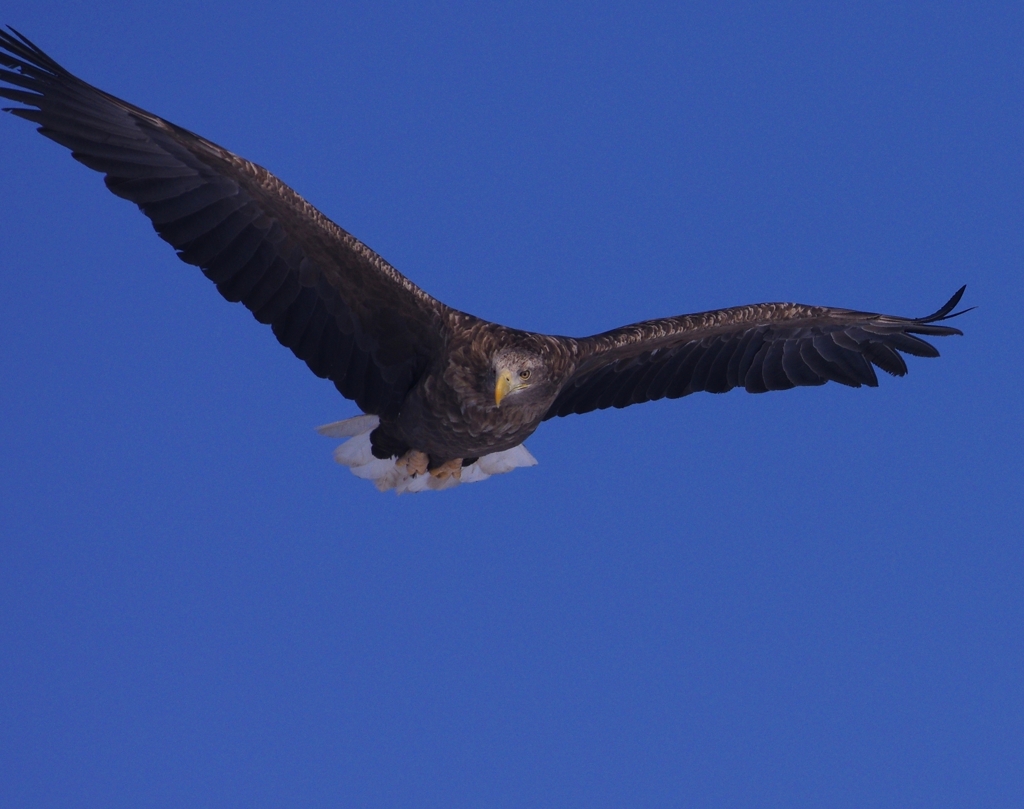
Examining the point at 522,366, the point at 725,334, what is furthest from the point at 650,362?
the point at 522,366

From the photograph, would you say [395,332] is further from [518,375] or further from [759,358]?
[759,358]

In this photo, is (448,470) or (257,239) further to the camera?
(448,470)

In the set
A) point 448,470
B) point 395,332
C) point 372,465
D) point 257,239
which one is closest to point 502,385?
point 395,332

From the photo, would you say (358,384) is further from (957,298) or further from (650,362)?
(957,298)

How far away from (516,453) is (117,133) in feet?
13.1

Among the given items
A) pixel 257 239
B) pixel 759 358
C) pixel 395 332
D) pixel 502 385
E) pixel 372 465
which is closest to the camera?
pixel 502 385

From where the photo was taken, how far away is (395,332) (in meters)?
8.48

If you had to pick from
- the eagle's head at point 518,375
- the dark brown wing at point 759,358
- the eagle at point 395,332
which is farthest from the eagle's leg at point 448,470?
the eagle's head at point 518,375

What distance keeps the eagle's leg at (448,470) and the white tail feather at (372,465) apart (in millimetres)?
31

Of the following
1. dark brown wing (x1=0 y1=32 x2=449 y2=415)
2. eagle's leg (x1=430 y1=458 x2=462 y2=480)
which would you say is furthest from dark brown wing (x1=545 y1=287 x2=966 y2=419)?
dark brown wing (x1=0 y1=32 x2=449 y2=415)

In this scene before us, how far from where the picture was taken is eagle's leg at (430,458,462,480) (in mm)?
9703

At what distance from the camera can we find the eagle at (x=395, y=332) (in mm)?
7461

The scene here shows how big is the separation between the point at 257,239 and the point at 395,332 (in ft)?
3.34

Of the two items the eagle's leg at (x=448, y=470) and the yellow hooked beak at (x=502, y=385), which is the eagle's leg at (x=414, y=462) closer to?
the eagle's leg at (x=448, y=470)
